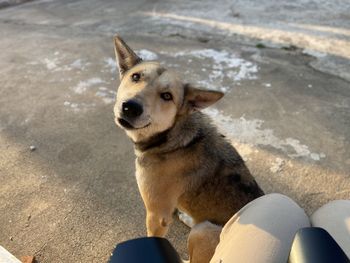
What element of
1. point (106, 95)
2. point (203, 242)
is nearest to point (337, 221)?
point (203, 242)

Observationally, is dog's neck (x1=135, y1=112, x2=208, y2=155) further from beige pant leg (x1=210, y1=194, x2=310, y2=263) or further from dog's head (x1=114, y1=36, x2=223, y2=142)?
beige pant leg (x1=210, y1=194, x2=310, y2=263)

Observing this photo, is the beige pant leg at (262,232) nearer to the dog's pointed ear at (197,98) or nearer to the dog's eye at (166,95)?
the dog's pointed ear at (197,98)

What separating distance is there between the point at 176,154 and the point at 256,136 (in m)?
1.72

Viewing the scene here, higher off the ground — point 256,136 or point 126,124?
point 126,124

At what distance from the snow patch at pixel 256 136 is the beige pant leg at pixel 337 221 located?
2030 mm

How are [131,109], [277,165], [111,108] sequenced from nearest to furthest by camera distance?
[131,109]
[277,165]
[111,108]

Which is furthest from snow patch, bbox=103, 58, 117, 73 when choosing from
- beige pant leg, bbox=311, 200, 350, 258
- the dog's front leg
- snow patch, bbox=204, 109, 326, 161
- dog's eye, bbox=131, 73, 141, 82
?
beige pant leg, bbox=311, 200, 350, 258

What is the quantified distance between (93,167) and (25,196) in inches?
29.7

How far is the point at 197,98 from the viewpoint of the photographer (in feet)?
8.96

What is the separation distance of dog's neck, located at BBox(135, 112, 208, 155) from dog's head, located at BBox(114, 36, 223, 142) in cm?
5

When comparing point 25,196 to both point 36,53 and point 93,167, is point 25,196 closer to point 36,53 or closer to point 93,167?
point 93,167

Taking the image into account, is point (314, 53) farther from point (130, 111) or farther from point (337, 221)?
point (337, 221)

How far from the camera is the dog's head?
2594 millimetres

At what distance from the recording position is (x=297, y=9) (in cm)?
724
